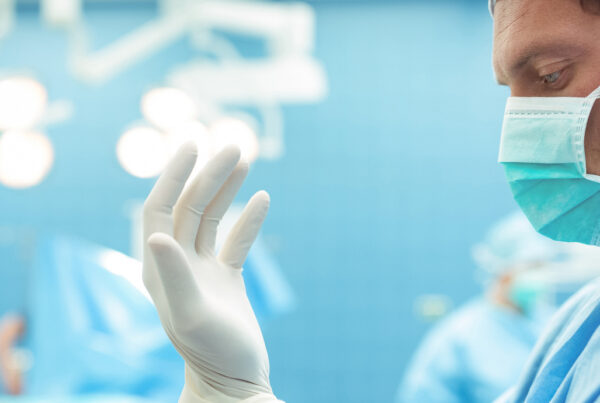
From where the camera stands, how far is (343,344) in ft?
15.1

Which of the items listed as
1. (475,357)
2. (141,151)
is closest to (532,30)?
(141,151)

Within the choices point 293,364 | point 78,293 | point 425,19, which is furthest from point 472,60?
point 78,293

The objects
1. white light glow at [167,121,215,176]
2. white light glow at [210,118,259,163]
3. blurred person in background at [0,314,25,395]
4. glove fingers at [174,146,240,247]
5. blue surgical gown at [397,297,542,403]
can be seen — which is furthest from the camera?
blurred person in background at [0,314,25,395]

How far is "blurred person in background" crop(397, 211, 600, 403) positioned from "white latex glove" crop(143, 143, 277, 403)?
1924 mm

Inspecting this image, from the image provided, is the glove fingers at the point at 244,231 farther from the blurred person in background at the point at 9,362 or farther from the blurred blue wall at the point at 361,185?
the blurred blue wall at the point at 361,185

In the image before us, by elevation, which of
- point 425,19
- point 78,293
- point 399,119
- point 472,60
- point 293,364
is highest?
point 425,19

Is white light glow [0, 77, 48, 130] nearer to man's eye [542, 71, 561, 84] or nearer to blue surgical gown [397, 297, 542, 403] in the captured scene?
man's eye [542, 71, 561, 84]

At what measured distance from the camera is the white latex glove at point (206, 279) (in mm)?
929

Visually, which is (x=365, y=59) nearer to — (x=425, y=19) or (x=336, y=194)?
(x=425, y=19)

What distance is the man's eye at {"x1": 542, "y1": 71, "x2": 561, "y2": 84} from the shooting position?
36.9 inches

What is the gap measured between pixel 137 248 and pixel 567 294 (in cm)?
301

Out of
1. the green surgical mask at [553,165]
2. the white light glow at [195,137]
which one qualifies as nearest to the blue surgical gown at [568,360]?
the green surgical mask at [553,165]

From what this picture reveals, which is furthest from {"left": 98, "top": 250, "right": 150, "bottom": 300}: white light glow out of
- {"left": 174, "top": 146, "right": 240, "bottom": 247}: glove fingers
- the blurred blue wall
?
the blurred blue wall

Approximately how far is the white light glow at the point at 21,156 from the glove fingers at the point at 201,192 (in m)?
1.14
